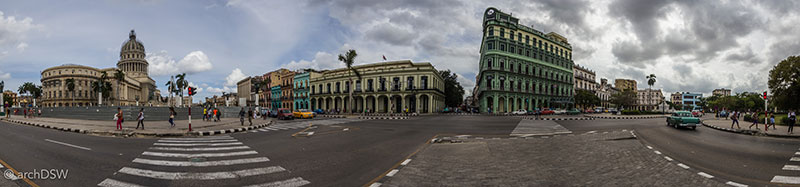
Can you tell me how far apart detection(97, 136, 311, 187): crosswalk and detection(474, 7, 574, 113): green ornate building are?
48.2 meters

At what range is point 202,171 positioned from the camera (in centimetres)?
650

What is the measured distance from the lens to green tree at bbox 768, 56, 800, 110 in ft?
86.6

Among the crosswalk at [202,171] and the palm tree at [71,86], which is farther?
the palm tree at [71,86]

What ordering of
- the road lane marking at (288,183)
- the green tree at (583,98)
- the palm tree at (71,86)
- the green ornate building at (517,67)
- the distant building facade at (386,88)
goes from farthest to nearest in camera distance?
1. the palm tree at (71,86)
2. the green tree at (583,98)
3. the green ornate building at (517,67)
4. the distant building facade at (386,88)
5. the road lane marking at (288,183)

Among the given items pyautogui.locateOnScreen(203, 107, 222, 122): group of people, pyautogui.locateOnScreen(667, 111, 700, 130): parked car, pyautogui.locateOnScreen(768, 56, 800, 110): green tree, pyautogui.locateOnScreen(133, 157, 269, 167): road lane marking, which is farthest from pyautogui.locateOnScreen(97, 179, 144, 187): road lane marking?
pyautogui.locateOnScreen(768, 56, 800, 110): green tree

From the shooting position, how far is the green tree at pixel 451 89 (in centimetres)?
7225

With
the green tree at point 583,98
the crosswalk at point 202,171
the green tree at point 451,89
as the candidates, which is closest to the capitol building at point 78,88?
the green tree at point 451,89

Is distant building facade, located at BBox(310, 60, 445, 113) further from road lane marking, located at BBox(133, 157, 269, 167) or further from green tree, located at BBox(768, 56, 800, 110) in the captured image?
road lane marking, located at BBox(133, 157, 269, 167)

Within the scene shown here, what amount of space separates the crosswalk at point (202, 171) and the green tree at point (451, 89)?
64.9 m

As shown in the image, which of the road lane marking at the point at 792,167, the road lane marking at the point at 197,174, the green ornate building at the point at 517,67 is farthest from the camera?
the green ornate building at the point at 517,67

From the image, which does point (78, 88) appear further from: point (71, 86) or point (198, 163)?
point (198, 163)

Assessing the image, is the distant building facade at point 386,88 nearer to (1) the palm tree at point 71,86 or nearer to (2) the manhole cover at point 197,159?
(2) the manhole cover at point 197,159

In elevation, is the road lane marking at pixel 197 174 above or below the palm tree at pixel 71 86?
below

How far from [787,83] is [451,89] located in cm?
5042
